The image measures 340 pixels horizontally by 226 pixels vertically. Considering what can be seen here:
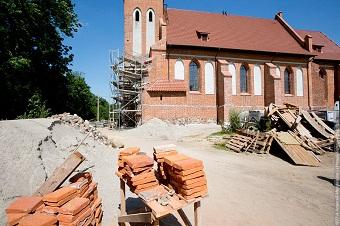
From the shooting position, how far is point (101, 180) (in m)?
9.01

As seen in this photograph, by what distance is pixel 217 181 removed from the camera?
10039 millimetres

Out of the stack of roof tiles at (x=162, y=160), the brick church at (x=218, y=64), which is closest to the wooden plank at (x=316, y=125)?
the brick church at (x=218, y=64)

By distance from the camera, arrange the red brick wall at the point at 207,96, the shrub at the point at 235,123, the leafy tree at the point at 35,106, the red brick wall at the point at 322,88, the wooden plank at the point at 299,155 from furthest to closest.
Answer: the red brick wall at the point at 322,88 → the red brick wall at the point at 207,96 → the shrub at the point at 235,123 → the leafy tree at the point at 35,106 → the wooden plank at the point at 299,155

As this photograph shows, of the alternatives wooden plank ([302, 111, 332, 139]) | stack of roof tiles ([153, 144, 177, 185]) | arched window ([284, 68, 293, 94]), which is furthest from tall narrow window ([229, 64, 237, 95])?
stack of roof tiles ([153, 144, 177, 185])

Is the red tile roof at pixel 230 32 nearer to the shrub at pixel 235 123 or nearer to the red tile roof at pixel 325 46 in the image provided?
the red tile roof at pixel 325 46

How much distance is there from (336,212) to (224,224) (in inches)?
132

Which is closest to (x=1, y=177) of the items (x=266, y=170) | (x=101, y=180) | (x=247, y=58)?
(x=101, y=180)

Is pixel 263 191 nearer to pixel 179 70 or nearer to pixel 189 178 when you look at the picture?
pixel 189 178

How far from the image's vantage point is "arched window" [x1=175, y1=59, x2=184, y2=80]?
2659 cm

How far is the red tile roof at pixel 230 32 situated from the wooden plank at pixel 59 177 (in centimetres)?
2122

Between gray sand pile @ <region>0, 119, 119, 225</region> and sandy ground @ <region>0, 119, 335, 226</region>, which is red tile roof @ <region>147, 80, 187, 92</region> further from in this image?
gray sand pile @ <region>0, 119, 119, 225</region>

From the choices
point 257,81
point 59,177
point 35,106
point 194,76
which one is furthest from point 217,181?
point 257,81

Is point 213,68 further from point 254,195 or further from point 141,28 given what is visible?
point 254,195

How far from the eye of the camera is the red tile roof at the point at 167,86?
24.8 m
